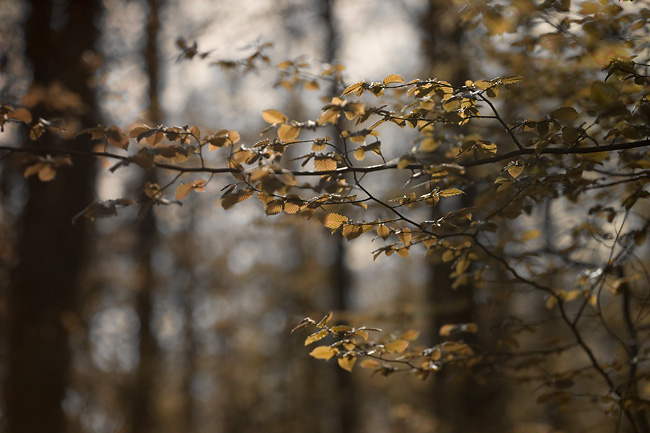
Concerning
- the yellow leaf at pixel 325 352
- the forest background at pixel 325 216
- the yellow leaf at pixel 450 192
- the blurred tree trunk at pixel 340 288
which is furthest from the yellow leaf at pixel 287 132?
the blurred tree trunk at pixel 340 288

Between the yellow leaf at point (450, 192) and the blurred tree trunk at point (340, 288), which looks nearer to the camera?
the yellow leaf at point (450, 192)

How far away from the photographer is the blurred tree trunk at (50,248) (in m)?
3.76

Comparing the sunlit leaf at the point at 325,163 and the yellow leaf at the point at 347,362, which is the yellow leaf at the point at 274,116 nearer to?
the sunlit leaf at the point at 325,163

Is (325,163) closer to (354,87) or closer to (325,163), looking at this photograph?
(325,163)

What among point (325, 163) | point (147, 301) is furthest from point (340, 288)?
point (325, 163)

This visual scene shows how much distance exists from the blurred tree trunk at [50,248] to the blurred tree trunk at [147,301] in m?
1.19

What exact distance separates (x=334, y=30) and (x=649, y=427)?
22.6ft

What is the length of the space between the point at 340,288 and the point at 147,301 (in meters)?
3.17

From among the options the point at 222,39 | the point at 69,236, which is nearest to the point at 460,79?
the point at 222,39

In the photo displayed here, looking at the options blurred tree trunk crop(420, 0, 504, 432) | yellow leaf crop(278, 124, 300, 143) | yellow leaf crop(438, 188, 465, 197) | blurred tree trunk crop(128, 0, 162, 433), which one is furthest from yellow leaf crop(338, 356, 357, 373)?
blurred tree trunk crop(128, 0, 162, 433)

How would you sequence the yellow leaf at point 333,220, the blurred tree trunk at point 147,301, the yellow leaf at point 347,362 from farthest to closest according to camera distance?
the blurred tree trunk at point 147,301
the yellow leaf at point 347,362
the yellow leaf at point 333,220

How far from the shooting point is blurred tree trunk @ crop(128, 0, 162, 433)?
6081 millimetres

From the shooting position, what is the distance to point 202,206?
9008 millimetres

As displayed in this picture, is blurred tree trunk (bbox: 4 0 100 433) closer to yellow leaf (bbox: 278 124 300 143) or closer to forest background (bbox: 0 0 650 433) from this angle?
forest background (bbox: 0 0 650 433)
